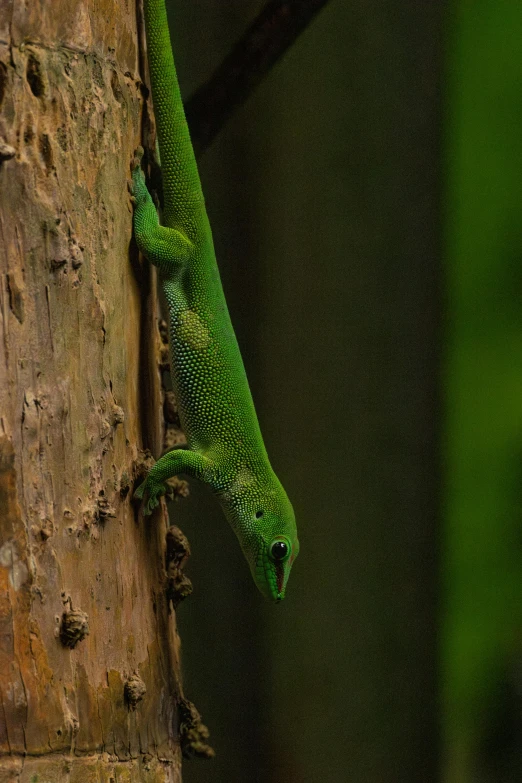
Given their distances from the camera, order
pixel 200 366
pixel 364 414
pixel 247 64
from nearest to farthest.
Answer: pixel 200 366, pixel 247 64, pixel 364 414

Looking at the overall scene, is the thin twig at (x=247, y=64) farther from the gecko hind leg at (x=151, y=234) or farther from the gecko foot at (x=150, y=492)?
the gecko foot at (x=150, y=492)

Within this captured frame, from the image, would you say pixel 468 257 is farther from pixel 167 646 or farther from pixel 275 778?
pixel 275 778

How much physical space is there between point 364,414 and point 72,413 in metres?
1.88

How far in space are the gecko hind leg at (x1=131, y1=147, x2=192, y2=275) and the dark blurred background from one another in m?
1.28

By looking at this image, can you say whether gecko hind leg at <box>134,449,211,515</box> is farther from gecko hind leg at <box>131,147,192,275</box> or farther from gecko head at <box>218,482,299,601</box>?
gecko hind leg at <box>131,147,192,275</box>

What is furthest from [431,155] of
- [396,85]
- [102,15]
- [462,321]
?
[102,15]

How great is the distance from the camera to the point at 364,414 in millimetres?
2934

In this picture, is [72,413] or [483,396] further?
[483,396]

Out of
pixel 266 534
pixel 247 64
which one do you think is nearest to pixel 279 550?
pixel 266 534

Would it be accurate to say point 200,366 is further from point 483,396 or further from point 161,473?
point 483,396

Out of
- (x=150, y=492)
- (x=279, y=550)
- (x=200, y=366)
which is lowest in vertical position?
(x=279, y=550)

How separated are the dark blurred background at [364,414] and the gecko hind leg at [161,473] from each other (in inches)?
53.8

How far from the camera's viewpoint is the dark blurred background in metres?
2.79

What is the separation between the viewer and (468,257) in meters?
2.86
